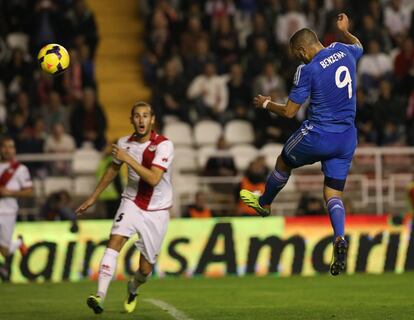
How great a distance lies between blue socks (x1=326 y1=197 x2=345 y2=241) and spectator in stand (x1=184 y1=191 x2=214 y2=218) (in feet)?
25.4

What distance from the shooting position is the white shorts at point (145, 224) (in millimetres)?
13000

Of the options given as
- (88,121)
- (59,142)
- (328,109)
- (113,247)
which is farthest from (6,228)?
(328,109)

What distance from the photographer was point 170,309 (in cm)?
1345

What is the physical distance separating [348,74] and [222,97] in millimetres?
10433

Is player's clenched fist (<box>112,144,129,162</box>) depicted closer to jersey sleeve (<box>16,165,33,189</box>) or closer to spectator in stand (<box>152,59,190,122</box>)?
jersey sleeve (<box>16,165,33,189</box>)

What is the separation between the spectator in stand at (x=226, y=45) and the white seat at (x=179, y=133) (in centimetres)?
162

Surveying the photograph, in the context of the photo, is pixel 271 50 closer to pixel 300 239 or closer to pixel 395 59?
pixel 395 59

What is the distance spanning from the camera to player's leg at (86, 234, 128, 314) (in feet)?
39.5

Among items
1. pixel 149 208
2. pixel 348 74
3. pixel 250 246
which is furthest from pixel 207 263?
pixel 348 74

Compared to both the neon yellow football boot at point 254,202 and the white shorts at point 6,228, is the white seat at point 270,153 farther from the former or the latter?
the neon yellow football boot at point 254,202

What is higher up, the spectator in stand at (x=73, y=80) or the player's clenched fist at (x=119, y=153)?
the spectator in stand at (x=73, y=80)

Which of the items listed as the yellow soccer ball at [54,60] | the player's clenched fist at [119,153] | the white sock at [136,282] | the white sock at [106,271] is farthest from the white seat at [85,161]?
the player's clenched fist at [119,153]

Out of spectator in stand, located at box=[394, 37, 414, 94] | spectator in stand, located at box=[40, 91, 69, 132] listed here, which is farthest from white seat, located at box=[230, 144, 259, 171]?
spectator in stand, located at box=[394, 37, 414, 94]

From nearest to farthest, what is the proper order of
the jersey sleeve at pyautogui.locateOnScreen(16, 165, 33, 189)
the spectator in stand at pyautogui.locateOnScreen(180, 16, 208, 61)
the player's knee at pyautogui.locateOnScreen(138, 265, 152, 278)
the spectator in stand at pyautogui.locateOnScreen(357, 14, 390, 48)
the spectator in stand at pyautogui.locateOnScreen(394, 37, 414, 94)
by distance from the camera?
the player's knee at pyautogui.locateOnScreen(138, 265, 152, 278), the jersey sleeve at pyautogui.locateOnScreen(16, 165, 33, 189), the spectator in stand at pyautogui.locateOnScreen(394, 37, 414, 94), the spectator in stand at pyautogui.locateOnScreen(180, 16, 208, 61), the spectator in stand at pyautogui.locateOnScreen(357, 14, 390, 48)
